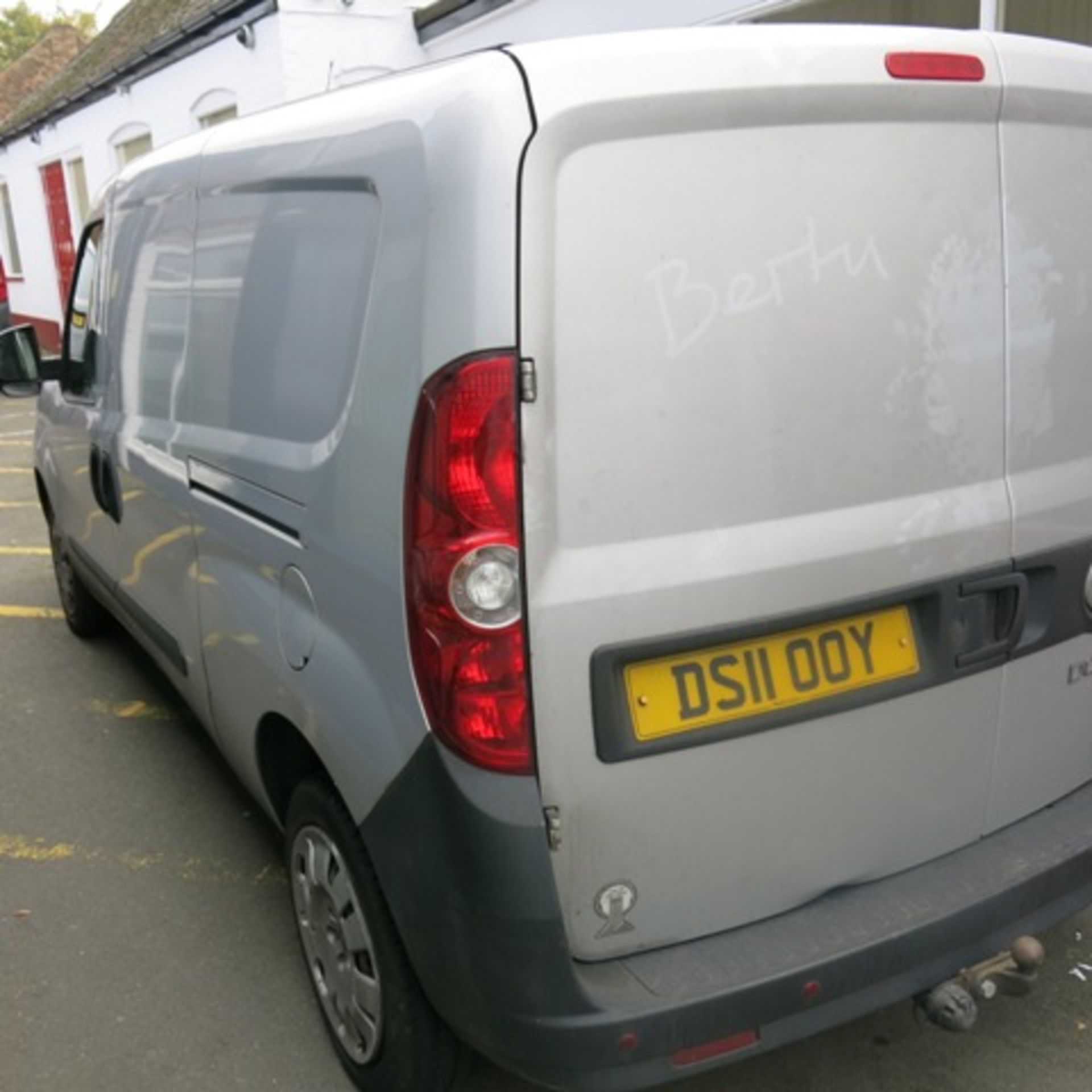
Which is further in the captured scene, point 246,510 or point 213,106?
point 213,106

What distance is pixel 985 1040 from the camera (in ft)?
8.30

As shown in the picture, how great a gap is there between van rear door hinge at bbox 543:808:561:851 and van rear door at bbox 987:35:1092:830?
0.97 meters

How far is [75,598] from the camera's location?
519 centimetres

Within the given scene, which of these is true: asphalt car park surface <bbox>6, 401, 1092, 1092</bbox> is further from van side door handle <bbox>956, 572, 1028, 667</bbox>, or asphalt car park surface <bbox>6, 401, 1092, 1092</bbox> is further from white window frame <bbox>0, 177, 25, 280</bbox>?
white window frame <bbox>0, 177, 25, 280</bbox>

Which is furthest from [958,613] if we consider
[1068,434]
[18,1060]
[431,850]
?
[18,1060]

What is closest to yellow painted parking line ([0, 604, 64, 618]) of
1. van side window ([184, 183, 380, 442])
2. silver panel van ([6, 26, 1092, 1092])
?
van side window ([184, 183, 380, 442])

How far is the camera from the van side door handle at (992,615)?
82.2 inches

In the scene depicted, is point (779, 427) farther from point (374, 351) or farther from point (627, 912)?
point (627, 912)

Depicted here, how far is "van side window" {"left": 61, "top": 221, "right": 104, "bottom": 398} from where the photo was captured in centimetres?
399

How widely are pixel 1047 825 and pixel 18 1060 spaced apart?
2316mm

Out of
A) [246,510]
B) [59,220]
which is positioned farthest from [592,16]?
[59,220]

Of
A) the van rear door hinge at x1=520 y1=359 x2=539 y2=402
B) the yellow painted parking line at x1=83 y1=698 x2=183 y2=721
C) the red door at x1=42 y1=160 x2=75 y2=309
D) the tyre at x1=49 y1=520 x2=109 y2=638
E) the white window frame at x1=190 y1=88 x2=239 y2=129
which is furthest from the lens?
the red door at x1=42 y1=160 x2=75 y2=309

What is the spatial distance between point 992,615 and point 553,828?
96 cm

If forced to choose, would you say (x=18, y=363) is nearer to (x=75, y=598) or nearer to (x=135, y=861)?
(x=75, y=598)
